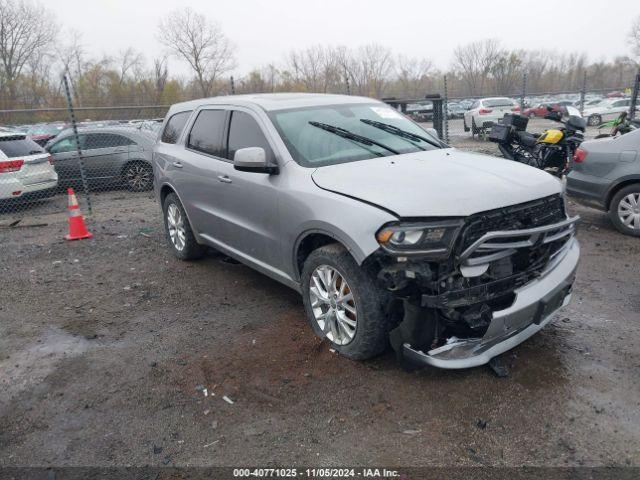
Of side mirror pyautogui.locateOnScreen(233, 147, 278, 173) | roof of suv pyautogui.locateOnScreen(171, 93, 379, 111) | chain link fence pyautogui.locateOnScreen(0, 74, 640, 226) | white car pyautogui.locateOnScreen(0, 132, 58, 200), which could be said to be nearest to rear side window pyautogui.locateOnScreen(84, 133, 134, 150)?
chain link fence pyautogui.locateOnScreen(0, 74, 640, 226)

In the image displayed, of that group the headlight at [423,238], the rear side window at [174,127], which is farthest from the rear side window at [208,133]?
the headlight at [423,238]

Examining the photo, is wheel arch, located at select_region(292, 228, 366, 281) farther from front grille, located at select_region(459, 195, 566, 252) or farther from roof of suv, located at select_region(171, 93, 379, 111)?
roof of suv, located at select_region(171, 93, 379, 111)

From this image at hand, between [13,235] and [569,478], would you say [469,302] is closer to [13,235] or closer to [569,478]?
[569,478]

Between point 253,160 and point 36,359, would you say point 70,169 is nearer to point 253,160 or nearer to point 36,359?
point 36,359

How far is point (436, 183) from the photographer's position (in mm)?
3262

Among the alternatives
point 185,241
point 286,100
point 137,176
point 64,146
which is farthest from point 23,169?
point 286,100

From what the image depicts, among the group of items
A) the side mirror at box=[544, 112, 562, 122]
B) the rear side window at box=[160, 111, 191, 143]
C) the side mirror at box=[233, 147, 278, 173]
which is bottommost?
the side mirror at box=[233, 147, 278, 173]

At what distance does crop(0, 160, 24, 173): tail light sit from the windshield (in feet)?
24.8

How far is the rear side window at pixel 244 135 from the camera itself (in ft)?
13.8

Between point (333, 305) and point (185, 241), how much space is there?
9.65 feet

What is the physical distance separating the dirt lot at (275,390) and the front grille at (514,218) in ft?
3.18

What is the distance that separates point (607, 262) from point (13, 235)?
8.63 metres

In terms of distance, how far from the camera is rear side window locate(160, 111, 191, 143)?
570 cm

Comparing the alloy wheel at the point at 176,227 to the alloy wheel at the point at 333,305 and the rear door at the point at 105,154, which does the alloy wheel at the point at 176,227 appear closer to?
the alloy wheel at the point at 333,305
